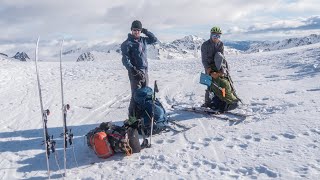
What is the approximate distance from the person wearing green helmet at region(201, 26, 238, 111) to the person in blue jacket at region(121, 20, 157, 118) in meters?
1.65

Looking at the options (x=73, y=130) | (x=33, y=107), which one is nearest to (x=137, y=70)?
(x=73, y=130)

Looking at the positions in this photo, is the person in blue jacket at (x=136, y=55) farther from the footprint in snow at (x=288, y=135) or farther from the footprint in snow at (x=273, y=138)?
the footprint in snow at (x=288, y=135)

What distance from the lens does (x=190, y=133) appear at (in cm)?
954

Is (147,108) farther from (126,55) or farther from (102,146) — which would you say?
(102,146)

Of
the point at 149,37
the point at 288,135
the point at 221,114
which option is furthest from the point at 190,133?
the point at 149,37

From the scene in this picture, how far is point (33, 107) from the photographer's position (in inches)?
558

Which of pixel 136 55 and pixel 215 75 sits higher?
pixel 136 55

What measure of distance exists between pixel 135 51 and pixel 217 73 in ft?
7.88

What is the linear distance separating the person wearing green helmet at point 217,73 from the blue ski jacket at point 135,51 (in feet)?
5.41

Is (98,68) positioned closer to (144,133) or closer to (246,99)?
(246,99)

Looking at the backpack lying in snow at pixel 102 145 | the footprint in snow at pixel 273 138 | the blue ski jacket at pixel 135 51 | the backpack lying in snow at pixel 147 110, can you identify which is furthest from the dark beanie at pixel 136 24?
the footprint in snow at pixel 273 138

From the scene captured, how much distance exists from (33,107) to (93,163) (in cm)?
675

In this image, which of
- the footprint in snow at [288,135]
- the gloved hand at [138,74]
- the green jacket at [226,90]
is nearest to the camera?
the footprint in snow at [288,135]

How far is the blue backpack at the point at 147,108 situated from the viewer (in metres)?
9.74
